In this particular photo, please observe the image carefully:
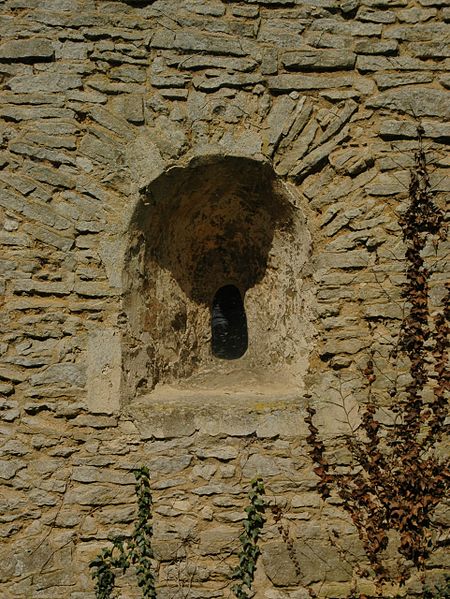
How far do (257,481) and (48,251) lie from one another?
1.82m

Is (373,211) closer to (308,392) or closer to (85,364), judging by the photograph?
(308,392)

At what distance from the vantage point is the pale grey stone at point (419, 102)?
406 cm

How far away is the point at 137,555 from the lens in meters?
3.82

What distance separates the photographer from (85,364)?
12.9 ft

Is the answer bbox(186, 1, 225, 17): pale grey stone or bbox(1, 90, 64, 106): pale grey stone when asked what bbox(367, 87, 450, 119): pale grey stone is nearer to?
A: bbox(186, 1, 225, 17): pale grey stone

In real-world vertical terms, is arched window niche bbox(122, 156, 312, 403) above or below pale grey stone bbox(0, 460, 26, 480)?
above

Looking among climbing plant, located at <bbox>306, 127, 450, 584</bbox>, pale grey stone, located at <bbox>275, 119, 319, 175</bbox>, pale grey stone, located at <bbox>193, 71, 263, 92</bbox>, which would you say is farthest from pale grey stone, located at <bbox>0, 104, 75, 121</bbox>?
climbing plant, located at <bbox>306, 127, 450, 584</bbox>

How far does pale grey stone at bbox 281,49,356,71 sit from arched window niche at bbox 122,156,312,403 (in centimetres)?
64

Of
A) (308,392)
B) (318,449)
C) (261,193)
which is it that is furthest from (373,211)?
(318,449)

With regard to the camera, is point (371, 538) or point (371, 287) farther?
point (371, 287)

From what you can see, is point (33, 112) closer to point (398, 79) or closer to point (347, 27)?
point (347, 27)

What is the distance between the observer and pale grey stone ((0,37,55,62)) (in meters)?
4.05

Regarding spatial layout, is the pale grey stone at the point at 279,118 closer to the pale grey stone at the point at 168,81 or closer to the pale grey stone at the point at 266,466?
the pale grey stone at the point at 168,81

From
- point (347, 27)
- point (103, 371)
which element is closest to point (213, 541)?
point (103, 371)
